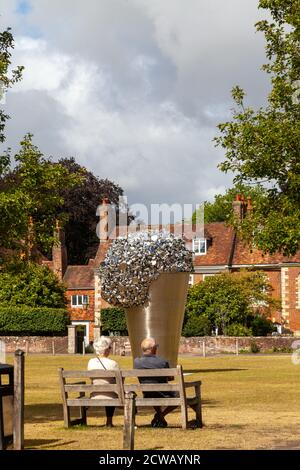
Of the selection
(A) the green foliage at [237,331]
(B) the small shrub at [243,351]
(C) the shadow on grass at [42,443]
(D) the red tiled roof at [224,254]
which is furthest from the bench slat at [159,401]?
(D) the red tiled roof at [224,254]

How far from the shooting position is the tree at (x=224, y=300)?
65.6 m

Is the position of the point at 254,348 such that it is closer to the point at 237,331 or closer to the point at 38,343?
the point at 237,331

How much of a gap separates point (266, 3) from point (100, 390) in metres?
17.8

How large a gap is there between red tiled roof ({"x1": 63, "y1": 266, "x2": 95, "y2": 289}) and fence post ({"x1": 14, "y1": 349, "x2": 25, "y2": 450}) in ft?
220

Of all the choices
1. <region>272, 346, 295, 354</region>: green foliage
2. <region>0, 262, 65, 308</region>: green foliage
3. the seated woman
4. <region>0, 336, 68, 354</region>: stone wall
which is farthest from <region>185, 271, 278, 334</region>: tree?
the seated woman

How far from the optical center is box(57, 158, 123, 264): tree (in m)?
77.5

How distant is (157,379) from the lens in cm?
1524

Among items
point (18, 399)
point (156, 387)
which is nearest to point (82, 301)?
point (156, 387)

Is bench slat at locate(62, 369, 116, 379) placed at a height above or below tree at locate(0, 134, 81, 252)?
below

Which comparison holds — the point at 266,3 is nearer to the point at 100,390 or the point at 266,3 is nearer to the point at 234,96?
the point at 234,96

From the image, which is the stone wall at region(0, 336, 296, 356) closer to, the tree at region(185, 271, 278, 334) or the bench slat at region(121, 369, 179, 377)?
the tree at region(185, 271, 278, 334)

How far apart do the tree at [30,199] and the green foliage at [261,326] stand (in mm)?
46580

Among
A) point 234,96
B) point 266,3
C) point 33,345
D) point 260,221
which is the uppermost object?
point 266,3
